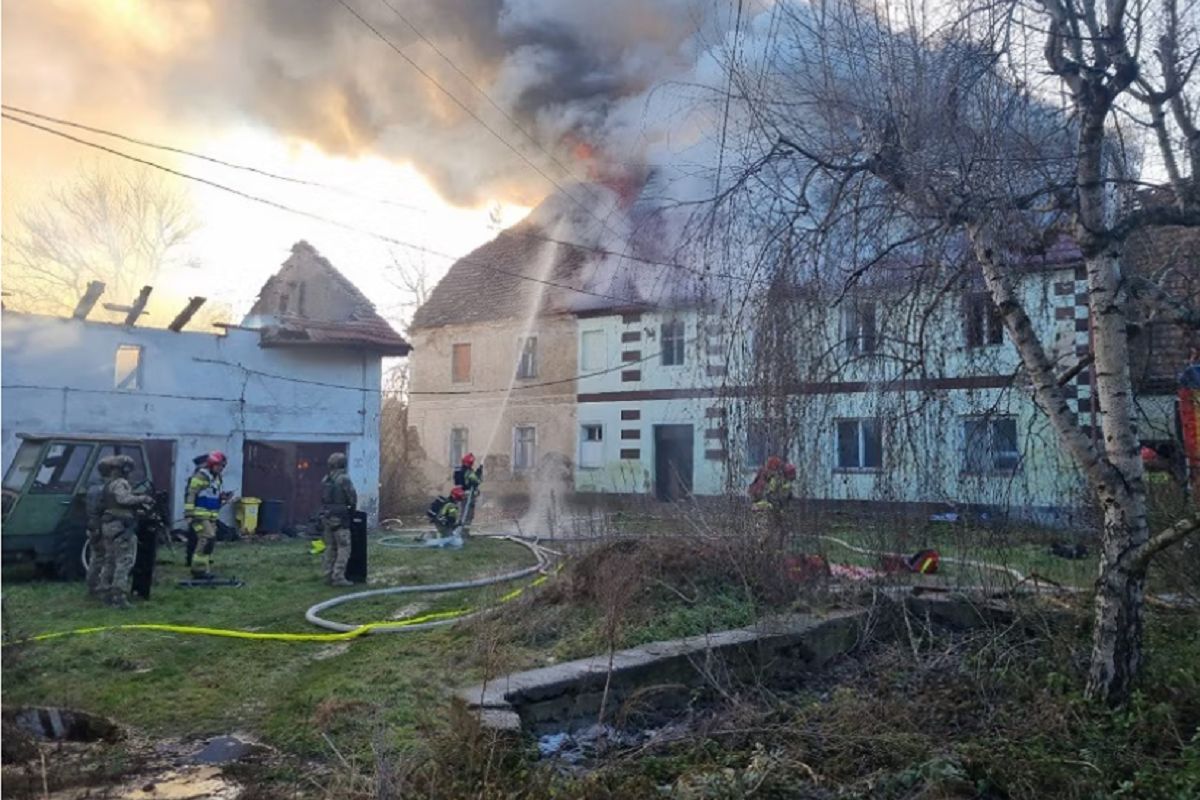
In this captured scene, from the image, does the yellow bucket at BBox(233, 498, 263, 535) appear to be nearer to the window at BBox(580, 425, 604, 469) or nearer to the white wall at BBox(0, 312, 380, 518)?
the white wall at BBox(0, 312, 380, 518)

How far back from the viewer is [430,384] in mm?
16531

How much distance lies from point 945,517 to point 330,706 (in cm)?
465

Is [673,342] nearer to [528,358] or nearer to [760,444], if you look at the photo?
[760,444]

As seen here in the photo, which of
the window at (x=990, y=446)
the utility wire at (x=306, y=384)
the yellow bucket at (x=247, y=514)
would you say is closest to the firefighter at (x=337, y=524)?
the utility wire at (x=306, y=384)

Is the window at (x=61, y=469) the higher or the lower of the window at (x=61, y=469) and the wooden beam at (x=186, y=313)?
the lower

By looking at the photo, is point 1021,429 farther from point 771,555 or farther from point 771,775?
point 771,775

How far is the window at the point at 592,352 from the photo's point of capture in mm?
14336

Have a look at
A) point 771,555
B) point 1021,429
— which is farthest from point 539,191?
point 1021,429

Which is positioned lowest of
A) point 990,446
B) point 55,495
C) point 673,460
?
point 55,495

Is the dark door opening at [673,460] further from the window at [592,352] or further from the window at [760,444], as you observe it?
the window at [760,444]

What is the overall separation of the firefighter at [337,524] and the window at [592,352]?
618 cm

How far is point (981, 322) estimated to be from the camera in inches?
214

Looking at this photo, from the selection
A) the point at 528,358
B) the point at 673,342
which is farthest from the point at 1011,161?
the point at 528,358

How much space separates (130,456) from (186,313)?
1.99 m
